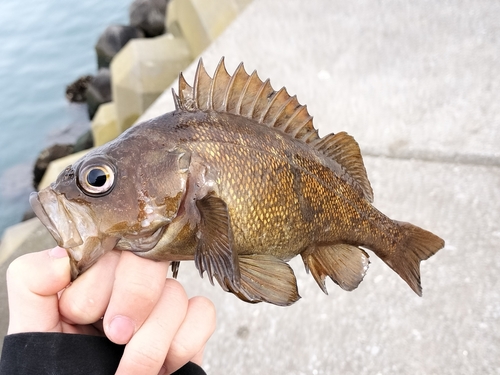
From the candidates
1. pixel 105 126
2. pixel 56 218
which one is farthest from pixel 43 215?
pixel 105 126

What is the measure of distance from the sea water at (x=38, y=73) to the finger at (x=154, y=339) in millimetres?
6415

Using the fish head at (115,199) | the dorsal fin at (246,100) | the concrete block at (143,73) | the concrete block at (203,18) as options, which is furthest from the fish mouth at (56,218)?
the concrete block at (143,73)

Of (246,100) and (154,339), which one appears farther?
(246,100)

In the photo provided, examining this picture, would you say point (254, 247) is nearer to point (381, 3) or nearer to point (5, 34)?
point (381, 3)

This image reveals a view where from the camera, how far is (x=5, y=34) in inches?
448

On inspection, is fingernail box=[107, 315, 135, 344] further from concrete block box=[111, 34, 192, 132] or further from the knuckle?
concrete block box=[111, 34, 192, 132]

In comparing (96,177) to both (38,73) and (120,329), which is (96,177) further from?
(38,73)

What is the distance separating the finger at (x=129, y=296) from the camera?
99cm

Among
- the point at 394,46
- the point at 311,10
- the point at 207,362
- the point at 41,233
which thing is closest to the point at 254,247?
the point at 207,362

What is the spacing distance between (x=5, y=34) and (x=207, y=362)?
12.2m

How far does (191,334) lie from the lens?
43.9 inches

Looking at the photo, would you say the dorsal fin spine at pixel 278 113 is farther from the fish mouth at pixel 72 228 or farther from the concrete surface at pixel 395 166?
the concrete surface at pixel 395 166

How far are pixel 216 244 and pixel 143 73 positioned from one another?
Answer: 14.3ft

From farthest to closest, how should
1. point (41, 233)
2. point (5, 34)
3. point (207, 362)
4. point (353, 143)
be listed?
point (5, 34)
point (41, 233)
point (207, 362)
point (353, 143)
